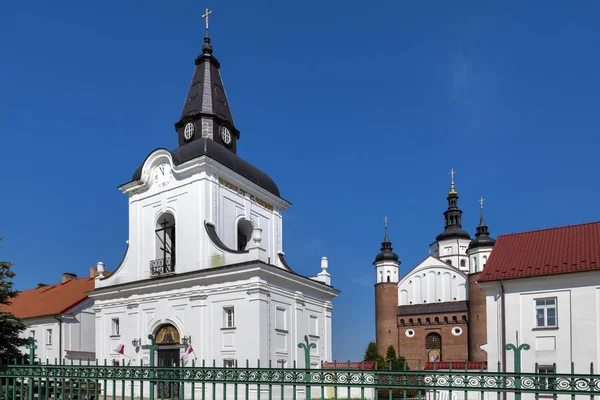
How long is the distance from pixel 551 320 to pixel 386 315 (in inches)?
1510

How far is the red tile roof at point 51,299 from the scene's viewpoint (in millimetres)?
34094

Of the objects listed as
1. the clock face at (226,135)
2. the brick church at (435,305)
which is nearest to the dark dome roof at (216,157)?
the clock face at (226,135)

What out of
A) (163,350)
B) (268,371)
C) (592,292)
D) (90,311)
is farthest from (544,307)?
(90,311)

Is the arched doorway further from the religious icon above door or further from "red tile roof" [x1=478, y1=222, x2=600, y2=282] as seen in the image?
"red tile roof" [x1=478, y1=222, x2=600, y2=282]

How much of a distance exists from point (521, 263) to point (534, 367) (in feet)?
13.7

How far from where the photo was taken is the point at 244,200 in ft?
80.6

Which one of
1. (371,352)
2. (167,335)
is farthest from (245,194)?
(371,352)

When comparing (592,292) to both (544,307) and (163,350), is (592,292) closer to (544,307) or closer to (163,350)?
(544,307)

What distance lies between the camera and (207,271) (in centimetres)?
→ 2067

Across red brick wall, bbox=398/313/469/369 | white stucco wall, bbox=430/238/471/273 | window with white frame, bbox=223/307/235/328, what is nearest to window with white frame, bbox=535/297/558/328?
window with white frame, bbox=223/307/235/328

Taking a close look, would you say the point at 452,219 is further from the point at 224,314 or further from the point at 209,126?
the point at 224,314

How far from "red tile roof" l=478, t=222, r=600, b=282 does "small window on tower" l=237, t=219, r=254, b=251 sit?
35.2 feet

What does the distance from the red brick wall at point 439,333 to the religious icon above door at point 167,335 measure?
36.3 m

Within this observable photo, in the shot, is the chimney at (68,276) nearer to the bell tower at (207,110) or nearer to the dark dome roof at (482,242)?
the bell tower at (207,110)
